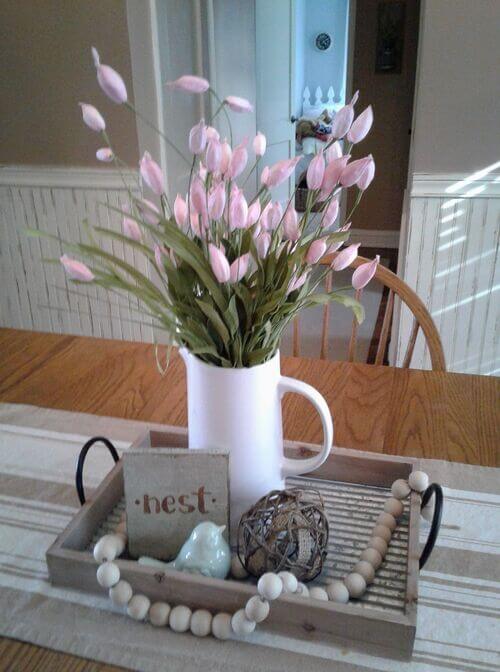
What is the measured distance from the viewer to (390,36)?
13.4 ft

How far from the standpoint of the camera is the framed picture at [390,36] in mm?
4055

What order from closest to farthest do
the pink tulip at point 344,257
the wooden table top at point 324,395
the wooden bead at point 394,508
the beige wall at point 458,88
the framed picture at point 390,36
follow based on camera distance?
the pink tulip at point 344,257, the wooden bead at point 394,508, the wooden table top at point 324,395, the beige wall at point 458,88, the framed picture at point 390,36

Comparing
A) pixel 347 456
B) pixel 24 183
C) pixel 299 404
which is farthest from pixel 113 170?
pixel 347 456

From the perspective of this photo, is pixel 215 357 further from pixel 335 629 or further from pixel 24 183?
pixel 24 183

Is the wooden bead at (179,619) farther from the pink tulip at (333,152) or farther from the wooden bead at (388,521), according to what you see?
the pink tulip at (333,152)

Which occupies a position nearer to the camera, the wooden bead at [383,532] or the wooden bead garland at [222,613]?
the wooden bead garland at [222,613]

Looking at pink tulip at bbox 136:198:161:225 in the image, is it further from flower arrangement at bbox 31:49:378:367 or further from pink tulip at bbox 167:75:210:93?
pink tulip at bbox 167:75:210:93

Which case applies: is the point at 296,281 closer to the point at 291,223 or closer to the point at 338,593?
the point at 291,223

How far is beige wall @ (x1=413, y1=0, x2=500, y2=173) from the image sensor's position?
5.91 feet

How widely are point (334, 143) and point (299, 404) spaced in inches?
20.7

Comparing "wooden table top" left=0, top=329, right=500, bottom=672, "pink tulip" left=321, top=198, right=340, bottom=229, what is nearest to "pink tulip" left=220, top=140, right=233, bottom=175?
"pink tulip" left=321, top=198, right=340, bottom=229

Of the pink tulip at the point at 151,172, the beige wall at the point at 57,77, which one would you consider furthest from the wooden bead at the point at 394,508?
the beige wall at the point at 57,77

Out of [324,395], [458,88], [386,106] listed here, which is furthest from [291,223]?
[386,106]

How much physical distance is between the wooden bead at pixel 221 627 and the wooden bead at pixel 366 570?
0.14m
